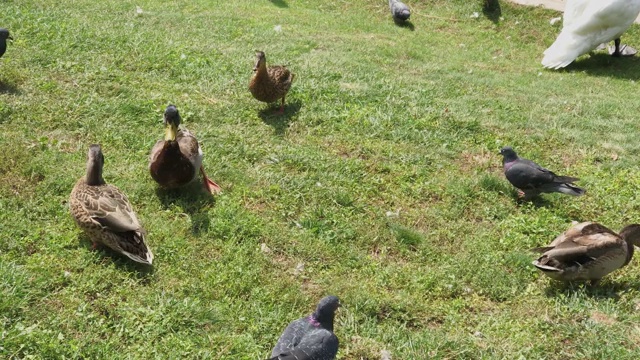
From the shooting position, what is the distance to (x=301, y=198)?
6445 millimetres

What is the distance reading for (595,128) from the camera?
28.9ft

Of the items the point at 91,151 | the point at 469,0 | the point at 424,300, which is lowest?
the point at 424,300

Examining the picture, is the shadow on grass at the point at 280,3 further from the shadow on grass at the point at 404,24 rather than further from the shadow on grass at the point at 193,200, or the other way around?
the shadow on grass at the point at 193,200

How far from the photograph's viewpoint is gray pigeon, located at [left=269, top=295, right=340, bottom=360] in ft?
12.7

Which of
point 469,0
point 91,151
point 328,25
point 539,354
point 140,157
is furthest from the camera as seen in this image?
point 469,0

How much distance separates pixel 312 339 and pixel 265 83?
4.85 meters

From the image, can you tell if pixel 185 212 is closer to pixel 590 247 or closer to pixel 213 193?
pixel 213 193

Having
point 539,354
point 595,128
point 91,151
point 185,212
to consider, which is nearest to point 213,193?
point 185,212

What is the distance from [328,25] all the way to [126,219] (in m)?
9.94

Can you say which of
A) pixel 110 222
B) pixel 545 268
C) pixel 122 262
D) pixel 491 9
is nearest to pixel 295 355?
pixel 122 262

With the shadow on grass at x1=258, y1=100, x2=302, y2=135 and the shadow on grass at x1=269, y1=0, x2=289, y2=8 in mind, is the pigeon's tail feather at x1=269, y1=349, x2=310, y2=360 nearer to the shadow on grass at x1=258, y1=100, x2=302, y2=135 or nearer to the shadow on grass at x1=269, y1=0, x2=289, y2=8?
the shadow on grass at x1=258, y1=100, x2=302, y2=135

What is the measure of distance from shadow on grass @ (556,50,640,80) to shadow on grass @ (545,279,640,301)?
27.7ft

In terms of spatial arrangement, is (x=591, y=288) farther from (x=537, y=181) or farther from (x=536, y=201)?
(x=536, y=201)

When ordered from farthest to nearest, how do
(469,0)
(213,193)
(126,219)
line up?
(469,0) < (213,193) < (126,219)
